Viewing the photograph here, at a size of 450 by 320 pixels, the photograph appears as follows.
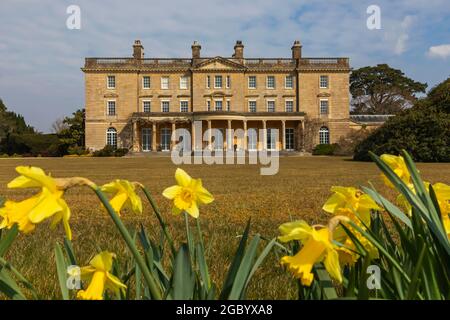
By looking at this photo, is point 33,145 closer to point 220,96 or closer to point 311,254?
point 220,96

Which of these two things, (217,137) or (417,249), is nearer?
(417,249)

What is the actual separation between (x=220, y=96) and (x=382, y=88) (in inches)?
988

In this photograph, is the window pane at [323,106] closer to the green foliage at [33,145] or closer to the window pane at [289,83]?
the window pane at [289,83]

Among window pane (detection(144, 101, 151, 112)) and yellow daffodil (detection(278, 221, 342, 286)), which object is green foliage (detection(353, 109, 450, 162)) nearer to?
yellow daffodil (detection(278, 221, 342, 286))

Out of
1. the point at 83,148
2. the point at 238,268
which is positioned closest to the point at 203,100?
the point at 83,148

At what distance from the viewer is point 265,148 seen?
42.6 meters

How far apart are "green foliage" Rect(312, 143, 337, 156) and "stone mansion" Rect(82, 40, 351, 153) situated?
2.71m

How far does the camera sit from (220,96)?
141 ft

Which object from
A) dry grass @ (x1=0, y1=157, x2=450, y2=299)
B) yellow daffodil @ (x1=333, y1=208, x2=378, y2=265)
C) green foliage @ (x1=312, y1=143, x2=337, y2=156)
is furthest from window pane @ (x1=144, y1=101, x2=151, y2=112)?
yellow daffodil @ (x1=333, y1=208, x2=378, y2=265)

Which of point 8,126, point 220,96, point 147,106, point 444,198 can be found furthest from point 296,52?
point 444,198

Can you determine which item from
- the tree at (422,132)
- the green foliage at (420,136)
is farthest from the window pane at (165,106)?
the green foliage at (420,136)
